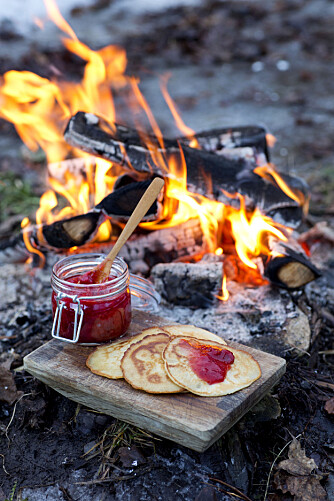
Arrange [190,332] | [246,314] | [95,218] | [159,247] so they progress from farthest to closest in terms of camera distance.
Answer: [159,247], [95,218], [246,314], [190,332]

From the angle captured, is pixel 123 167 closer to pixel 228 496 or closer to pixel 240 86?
pixel 228 496

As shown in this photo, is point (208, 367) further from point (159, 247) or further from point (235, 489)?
point (159, 247)

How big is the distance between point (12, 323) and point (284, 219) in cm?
197

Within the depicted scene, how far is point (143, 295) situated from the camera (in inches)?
116

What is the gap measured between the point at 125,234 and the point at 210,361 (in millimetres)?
733

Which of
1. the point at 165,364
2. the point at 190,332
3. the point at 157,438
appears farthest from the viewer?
the point at 190,332

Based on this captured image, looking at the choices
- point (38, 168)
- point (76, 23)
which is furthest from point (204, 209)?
point (76, 23)

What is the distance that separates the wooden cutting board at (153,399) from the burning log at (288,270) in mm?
835

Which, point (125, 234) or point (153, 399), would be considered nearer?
point (153, 399)

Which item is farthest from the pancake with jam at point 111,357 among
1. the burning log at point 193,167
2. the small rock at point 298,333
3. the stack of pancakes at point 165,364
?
the burning log at point 193,167

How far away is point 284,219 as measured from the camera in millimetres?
3455

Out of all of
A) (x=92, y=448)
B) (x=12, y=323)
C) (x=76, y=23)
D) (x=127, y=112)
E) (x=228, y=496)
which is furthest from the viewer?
(x=76, y=23)

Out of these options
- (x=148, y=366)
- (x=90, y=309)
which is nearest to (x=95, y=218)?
(x=90, y=309)

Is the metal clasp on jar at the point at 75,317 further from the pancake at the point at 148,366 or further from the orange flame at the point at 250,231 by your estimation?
the orange flame at the point at 250,231
